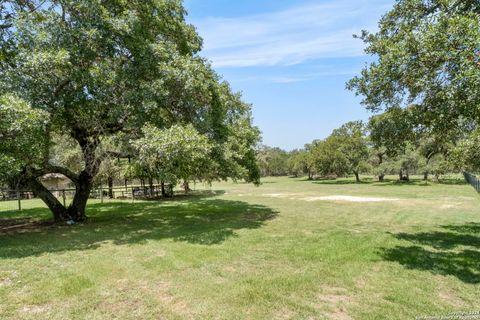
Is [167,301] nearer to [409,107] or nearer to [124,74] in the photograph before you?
[409,107]

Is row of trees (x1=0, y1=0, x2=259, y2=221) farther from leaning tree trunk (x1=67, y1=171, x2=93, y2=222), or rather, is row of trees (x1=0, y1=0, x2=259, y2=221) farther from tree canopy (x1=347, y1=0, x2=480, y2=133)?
tree canopy (x1=347, y1=0, x2=480, y2=133)

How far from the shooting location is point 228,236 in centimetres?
871

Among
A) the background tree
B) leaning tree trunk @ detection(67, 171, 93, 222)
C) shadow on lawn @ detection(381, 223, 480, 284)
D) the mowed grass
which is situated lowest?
shadow on lawn @ detection(381, 223, 480, 284)

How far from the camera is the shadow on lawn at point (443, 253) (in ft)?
18.6

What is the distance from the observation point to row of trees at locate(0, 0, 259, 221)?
26.0 ft

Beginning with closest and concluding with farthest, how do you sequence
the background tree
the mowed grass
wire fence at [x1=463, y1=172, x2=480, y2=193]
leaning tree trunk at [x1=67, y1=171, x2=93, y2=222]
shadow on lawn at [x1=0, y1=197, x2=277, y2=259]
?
the mowed grass < shadow on lawn at [x1=0, y1=197, x2=277, y2=259] < the background tree < leaning tree trunk at [x1=67, y1=171, x2=93, y2=222] < wire fence at [x1=463, y1=172, x2=480, y2=193]

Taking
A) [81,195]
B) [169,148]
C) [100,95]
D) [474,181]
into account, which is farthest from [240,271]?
[474,181]

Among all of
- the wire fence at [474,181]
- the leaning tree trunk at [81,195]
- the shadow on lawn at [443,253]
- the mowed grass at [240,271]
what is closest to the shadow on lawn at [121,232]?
the mowed grass at [240,271]

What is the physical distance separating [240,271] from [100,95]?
6449 millimetres

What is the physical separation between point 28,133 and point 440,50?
8171mm

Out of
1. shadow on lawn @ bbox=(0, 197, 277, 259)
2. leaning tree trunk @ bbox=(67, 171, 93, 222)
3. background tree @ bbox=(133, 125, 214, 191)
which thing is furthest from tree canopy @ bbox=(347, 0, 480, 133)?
leaning tree trunk @ bbox=(67, 171, 93, 222)

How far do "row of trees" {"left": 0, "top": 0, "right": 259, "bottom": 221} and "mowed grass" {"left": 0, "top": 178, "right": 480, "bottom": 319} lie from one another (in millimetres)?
2080

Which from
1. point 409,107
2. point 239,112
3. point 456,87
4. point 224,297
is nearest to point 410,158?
point 239,112

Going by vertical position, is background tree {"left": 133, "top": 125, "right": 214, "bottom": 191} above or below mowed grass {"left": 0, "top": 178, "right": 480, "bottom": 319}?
above
